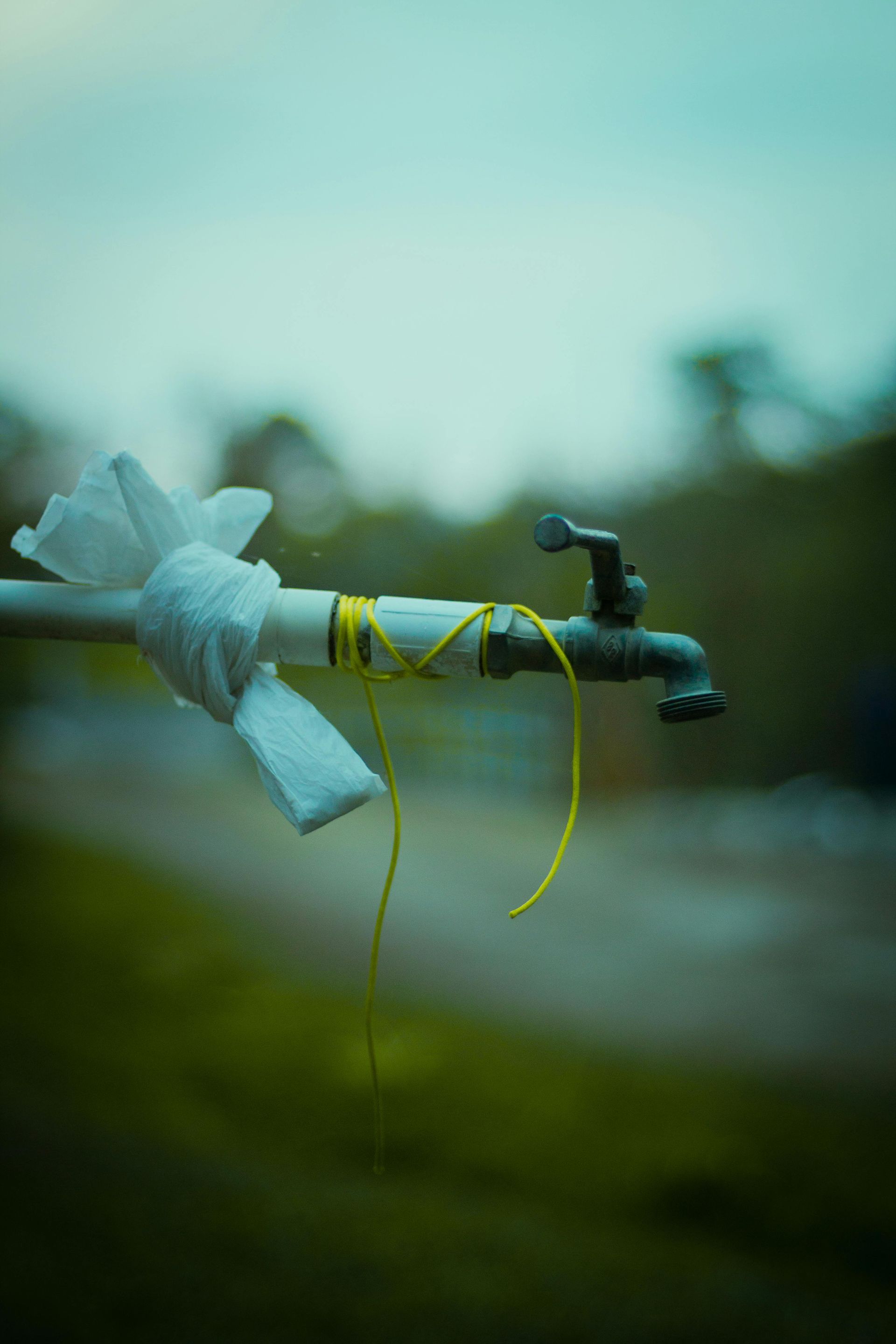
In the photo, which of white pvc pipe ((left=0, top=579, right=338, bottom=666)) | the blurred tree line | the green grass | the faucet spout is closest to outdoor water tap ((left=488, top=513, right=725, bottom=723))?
the faucet spout

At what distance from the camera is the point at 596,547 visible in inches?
17.5

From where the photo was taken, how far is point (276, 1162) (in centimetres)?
93

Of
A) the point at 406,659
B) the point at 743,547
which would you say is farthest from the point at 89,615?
the point at 743,547

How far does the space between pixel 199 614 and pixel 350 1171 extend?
78cm

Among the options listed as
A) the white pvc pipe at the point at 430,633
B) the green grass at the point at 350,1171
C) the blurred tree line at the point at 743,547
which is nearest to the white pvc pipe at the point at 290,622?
the white pvc pipe at the point at 430,633

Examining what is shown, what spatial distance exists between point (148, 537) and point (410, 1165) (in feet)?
2.61

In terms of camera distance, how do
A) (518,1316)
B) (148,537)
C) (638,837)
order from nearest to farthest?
(148,537), (518,1316), (638,837)

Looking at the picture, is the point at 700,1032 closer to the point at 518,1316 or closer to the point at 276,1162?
the point at 518,1316

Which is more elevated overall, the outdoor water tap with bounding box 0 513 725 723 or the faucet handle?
the faucet handle

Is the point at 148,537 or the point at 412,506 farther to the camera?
the point at 412,506

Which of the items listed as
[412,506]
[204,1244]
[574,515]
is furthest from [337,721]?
[204,1244]

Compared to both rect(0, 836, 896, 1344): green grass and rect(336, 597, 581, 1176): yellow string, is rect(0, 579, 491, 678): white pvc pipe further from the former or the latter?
rect(0, 836, 896, 1344): green grass

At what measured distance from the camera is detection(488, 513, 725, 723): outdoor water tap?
459mm

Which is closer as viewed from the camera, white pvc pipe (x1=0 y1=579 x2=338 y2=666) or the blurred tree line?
white pvc pipe (x1=0 y1=579 x2=338 y2=666)
